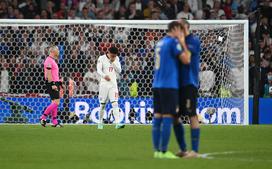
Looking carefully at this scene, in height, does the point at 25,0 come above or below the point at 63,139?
above

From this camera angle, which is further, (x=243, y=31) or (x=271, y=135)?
(x=243, y=31)

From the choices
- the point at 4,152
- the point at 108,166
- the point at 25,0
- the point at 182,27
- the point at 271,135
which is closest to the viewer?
the point at 108,166

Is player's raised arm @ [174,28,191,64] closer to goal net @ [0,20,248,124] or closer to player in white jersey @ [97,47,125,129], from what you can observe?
player in white jersey @ [97,47,125,129]

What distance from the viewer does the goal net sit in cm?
2622

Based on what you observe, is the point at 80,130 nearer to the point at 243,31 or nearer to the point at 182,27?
the point at 243,31

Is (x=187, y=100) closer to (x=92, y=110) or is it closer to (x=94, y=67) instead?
(x=92, y=110)

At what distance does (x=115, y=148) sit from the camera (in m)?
16.4

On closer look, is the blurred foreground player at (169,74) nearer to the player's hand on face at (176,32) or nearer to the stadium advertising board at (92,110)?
the player's hand on face at (176,32)

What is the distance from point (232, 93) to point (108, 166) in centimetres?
1399

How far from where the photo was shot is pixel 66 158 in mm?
14203

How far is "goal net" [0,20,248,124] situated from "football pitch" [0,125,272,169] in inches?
120

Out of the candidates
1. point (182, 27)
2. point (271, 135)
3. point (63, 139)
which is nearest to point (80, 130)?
point (63, 139)

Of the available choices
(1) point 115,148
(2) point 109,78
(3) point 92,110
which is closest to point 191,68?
(1) point 115,148

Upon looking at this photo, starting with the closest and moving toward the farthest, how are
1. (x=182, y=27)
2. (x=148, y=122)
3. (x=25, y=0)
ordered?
1. (x=182, y=27)
2. (x=148, y=122)
3. (x=25, y=0)
